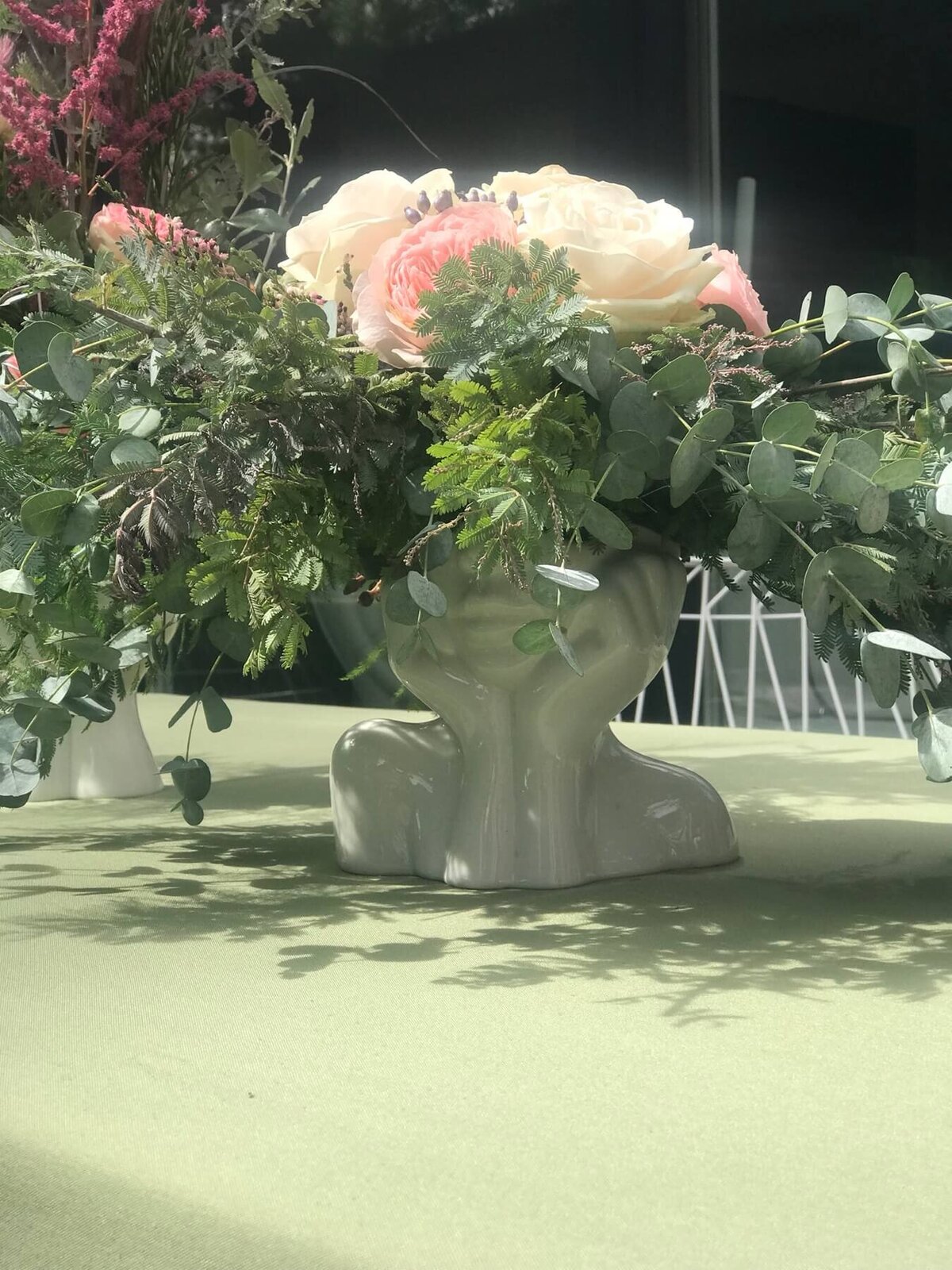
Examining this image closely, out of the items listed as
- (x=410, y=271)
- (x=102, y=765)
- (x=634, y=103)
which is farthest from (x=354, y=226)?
(x=634, y=103)

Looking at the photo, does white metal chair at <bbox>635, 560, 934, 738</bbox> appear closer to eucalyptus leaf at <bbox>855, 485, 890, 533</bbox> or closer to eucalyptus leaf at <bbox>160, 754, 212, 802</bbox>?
eucalyptus leaf at <bbox>160, 754, 212, 802</bbox>

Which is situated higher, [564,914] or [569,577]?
[569,577]

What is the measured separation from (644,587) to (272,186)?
33 centimetres

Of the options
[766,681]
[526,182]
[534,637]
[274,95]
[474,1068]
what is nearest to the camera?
[474,1068]

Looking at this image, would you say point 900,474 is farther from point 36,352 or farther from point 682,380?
point 36,352

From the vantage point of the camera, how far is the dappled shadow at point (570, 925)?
415mm

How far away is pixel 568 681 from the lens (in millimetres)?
536

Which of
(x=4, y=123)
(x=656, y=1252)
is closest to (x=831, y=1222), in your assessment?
(x=656, y=1252)

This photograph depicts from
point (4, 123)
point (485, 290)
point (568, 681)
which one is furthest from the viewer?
point (4, 123)

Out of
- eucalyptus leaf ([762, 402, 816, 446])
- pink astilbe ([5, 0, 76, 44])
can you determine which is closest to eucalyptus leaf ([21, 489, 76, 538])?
eucalyptus leaf ([762, 402, 816, 446])

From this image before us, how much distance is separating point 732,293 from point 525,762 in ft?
0.65

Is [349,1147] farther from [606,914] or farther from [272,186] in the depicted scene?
[272,186]

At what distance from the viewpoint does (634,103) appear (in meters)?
3.09

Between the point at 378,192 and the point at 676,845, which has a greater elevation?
the point at 378,192
